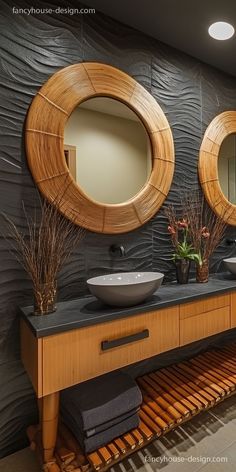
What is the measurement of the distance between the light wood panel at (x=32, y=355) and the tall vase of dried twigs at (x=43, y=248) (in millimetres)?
129

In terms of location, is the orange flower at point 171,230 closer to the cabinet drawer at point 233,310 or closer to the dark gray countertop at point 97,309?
the dark gray countertop at point 97,309

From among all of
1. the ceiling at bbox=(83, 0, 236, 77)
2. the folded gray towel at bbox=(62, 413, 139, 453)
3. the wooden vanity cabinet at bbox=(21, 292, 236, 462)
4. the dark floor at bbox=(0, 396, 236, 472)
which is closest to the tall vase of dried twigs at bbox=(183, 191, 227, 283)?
the wooden vanity cabinet at bbox=(21, 292, 236, 462)

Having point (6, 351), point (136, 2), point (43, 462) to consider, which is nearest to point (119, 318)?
point (6, 351)

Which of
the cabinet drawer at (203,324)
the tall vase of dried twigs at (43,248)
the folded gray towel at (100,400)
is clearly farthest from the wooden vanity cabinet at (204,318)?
the tall vase of dried twigs at (43,248)

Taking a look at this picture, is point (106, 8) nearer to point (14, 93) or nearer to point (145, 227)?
point (14, 93)

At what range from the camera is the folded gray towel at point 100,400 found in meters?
1.30

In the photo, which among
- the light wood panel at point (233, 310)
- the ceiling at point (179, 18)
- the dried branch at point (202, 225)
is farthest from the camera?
the dried branch at point (202, 225)

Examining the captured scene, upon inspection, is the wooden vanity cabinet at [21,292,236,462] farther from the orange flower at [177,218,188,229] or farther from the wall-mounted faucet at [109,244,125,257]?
the orange flower at [177,218,188,229]

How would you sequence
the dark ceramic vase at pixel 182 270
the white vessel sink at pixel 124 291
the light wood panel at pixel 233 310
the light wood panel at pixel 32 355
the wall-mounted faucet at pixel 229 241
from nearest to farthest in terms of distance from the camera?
the light wood panel at pixel 32 355, the white vessel sink at pixel 124 291, the light wood panel at pixel 233 310, the dark ceramic vase at pixel 182 270, the wall-mounted faucet at pixel 229 241

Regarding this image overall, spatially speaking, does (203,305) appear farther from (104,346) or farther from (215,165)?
(215,165)

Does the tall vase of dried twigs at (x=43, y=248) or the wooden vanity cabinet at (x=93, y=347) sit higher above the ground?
the tall vase of dried twigs at (x=43, y=248)

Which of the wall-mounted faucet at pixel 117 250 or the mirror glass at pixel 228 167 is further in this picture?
the mirror glass at pixel 228 167

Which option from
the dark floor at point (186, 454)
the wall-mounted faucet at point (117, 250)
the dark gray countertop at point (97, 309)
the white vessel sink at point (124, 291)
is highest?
the wall-mounted faucet at point (117, 250)

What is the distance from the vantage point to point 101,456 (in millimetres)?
1247
